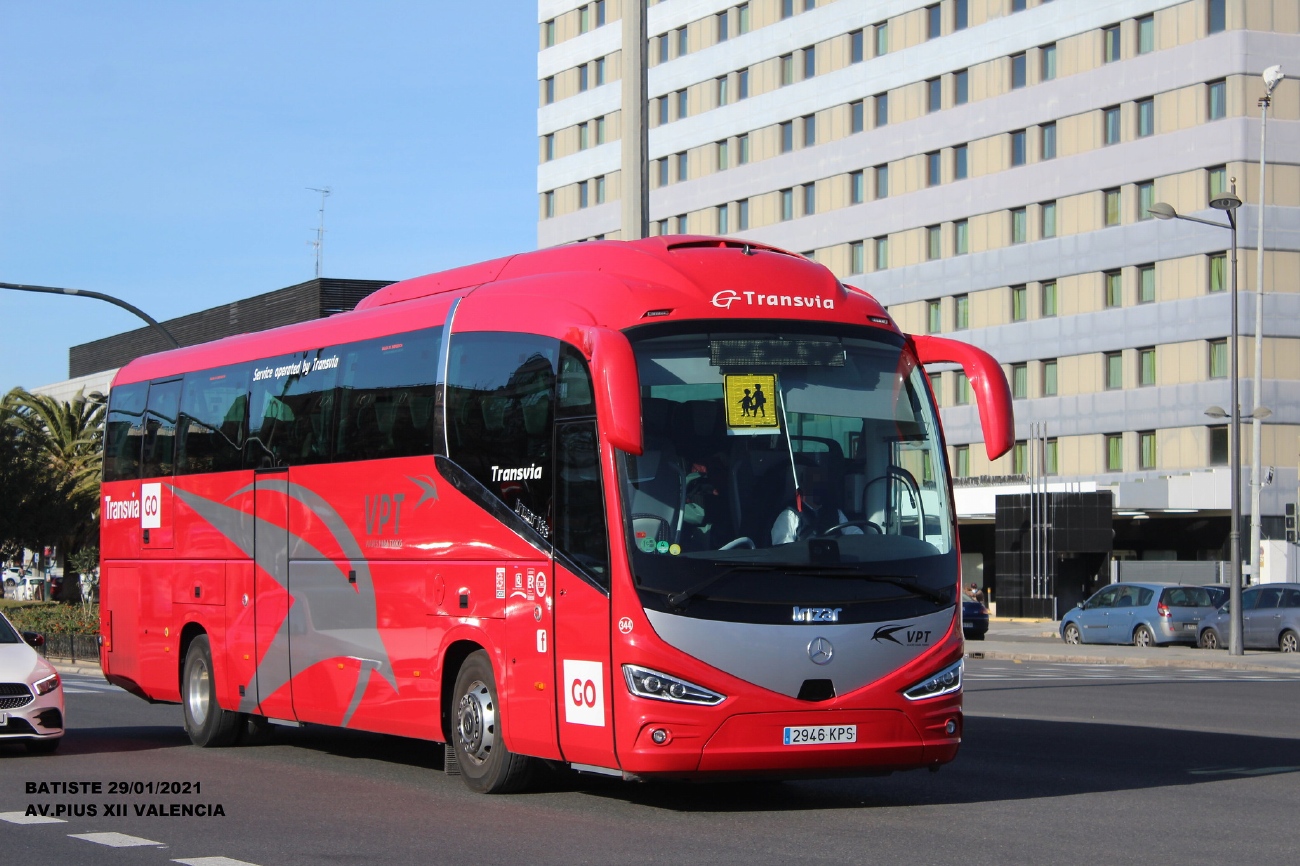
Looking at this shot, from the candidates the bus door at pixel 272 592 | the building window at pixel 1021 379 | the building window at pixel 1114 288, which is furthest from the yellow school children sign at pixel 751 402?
the building window at pixel 1021 379

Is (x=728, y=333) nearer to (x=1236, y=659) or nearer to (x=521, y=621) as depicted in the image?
(x=521, y=621)

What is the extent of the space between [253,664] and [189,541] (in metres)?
1.91

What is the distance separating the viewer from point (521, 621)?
11938mm

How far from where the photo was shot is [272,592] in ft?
51.2

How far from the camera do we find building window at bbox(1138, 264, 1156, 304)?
60.4m

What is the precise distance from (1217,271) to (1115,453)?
767cm

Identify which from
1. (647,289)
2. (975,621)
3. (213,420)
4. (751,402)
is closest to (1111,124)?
(975,621)

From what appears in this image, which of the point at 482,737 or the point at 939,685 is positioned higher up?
the point at 939,685

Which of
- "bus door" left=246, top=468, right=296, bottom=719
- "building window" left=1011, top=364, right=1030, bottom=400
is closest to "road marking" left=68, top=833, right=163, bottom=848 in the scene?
"bus door" left=246, top=468, right=296, bottom=719

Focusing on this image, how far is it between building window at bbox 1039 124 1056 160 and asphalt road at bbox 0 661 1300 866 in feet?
155

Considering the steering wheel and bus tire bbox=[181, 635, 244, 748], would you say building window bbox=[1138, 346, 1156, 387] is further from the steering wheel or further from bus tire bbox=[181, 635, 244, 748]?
the steering wheel

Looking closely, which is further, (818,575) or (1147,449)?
(1147,449)

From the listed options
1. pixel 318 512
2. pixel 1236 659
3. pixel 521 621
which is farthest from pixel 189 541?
pixel 1236 659

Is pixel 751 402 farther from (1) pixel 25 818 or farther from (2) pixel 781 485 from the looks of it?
(1) pixel 25 818
